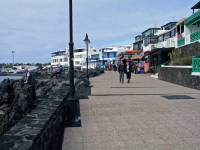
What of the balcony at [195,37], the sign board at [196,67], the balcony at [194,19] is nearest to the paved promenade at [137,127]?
the sign board at [196,67]

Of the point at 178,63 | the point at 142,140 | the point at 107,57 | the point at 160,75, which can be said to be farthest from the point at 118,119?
the point at 107,57

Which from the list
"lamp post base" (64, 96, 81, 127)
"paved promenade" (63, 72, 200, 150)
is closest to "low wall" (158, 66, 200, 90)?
"paved promenade" (63, 72, 200, 150)

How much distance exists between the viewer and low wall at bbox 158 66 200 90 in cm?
2107

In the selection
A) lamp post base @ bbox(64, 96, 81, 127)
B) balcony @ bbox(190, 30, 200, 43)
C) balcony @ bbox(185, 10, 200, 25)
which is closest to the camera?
lamp post base @ bbox(64, 96, 81, 127)

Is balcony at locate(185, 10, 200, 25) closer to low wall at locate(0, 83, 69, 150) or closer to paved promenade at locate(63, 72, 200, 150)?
paved promenade at locate(63, 72, 200, 150)

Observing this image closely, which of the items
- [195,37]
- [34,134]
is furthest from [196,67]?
[34,134]

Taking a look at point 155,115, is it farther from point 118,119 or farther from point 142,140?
point 142,140

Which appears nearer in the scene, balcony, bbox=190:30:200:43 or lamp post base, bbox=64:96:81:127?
lamp post base, bbox=64:96:81:127

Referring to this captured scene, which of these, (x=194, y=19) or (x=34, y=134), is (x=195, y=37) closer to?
(x=194, y=19)

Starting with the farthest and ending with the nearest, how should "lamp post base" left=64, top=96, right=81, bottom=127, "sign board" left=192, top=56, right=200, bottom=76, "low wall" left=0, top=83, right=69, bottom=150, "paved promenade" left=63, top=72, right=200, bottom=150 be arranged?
"sign board" left=192, top=56, right=200, bottom=76
"lamp post base" left=64, top=96, right=81, bottom=127
"paved promenade" left=63, top=72, right=200, bottom=150
"low wall" left=0, top=83, right=69, bottom=150

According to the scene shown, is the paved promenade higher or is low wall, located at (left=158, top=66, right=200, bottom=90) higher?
low wall, located at (left=158, top=66, right=200, bottom=90)

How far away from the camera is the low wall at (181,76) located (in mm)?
21067

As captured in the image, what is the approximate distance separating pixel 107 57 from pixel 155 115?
108 m

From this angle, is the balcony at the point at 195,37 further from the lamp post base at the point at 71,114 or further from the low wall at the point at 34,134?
the low wall at the point at 34,134
